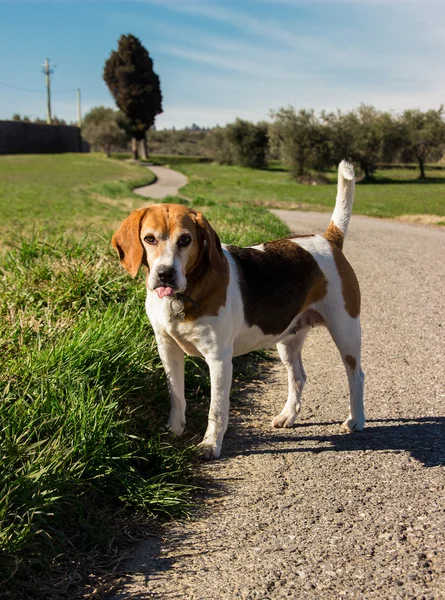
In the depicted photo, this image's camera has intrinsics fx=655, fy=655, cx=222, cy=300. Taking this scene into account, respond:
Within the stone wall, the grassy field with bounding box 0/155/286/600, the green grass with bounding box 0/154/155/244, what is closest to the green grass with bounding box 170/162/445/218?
the green grass with bounding box 0/154/155/244

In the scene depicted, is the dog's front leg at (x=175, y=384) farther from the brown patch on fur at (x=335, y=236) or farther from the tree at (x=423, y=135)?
the tree at (x=423, y=135)

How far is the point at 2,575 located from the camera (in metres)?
2.62

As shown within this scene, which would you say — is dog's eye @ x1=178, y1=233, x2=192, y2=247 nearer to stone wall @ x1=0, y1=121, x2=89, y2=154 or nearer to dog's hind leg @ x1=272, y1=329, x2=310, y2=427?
dog's hind leg @ x1=272, y1=329, x2=310, y2=427

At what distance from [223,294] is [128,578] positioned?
1.70m

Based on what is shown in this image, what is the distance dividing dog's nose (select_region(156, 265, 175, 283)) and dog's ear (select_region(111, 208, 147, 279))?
0.76 feet

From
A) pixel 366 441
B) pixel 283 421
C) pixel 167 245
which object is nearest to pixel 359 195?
pixel 283 421

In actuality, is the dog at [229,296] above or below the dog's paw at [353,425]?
above

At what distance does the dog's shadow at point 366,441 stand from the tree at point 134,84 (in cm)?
5926

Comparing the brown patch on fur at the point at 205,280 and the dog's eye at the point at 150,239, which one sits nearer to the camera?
the dog's eye at the point at 150,239

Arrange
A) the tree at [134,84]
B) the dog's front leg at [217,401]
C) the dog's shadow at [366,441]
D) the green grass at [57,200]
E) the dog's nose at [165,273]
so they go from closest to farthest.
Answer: the dog's nose at [165,273] < the dog's front leg at [217,401] < the dog's shadow at [366,441] < the green grass at [57,200] < the tree at [134,84]

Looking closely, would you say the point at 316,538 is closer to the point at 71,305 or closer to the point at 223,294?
the point at 223,294

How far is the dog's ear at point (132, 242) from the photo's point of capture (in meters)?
3.73

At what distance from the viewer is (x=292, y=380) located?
4734 millimetres

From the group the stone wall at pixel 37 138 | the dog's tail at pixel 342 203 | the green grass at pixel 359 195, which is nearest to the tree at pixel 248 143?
the green grass at pixel 359 195
